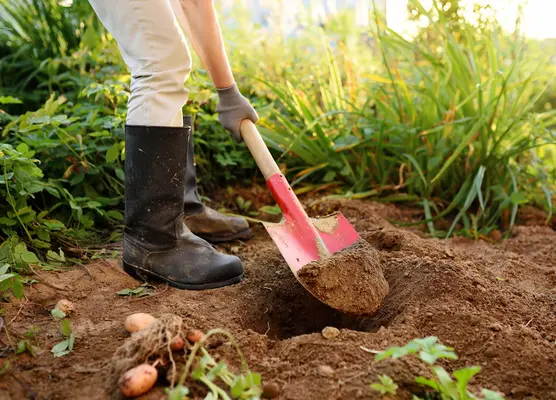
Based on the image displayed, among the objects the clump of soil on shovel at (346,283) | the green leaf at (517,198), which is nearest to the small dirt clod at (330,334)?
the clump of soil on shovel at (346,283)

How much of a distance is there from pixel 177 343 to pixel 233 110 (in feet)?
3.38

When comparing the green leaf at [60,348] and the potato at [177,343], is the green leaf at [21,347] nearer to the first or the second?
the green leaf at [60,348]

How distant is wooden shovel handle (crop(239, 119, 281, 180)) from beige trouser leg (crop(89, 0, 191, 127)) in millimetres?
299

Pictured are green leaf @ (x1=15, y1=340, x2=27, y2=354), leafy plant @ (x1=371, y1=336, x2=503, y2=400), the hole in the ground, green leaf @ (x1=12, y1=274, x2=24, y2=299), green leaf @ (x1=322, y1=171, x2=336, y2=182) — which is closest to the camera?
leafy plant @ (x1=371, y1=336, x2=503, y2=400)

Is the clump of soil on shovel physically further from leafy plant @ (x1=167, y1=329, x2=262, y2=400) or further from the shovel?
leafy plant @ (x1=167, y1=329, x2=262, y2=400)

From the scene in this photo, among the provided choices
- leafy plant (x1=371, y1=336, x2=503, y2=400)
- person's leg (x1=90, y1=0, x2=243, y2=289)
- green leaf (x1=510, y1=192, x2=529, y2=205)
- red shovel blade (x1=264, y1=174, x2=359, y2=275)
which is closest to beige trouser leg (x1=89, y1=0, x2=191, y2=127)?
person's leg (x1=90, y1=0, x2=243, y2=289)

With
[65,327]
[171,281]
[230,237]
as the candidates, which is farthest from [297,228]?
[65,327]

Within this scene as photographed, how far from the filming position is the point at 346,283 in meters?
1.73

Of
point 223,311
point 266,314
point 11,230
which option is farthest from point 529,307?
point 11,230

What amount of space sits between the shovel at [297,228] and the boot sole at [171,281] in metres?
0.21

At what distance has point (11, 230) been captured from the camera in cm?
198

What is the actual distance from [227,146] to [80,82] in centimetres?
82

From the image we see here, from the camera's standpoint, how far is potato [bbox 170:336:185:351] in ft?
4.17

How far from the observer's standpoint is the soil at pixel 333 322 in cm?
131
